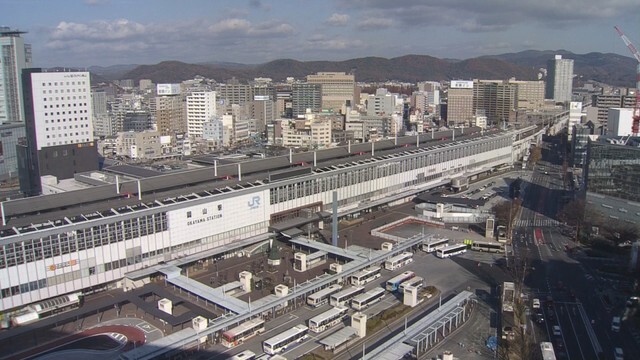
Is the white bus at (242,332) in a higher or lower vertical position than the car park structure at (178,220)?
lower

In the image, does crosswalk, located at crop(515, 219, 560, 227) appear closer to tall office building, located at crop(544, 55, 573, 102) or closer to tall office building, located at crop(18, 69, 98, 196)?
tall office building, located at crop(18, 69, 98, 196)

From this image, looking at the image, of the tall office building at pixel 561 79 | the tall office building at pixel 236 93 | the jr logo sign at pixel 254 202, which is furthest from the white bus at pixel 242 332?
the tall office building at pixel 561 79

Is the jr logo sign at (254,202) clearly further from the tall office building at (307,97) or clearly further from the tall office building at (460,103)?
the tall office building at (460,103)

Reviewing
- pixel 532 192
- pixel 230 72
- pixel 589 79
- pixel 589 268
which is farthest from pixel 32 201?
pixel 589 79

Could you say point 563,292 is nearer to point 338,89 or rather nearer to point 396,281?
point 396,281

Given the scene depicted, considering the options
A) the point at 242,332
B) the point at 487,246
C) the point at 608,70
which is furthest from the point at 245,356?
the point at 608,70

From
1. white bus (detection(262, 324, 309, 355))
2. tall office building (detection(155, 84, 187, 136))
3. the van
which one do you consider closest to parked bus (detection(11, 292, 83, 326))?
white bus (detection(262, 324, 309, 355))
